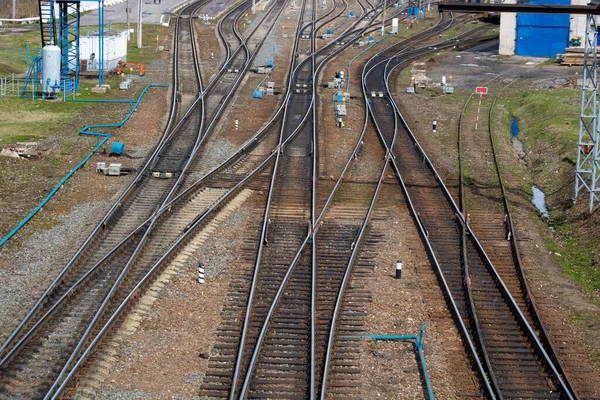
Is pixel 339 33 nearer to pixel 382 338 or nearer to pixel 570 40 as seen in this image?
pixel 570 40

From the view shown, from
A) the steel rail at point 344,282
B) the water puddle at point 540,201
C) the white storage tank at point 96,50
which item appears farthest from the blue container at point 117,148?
the white storage tank at point 96,50

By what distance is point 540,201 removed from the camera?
1015 inches

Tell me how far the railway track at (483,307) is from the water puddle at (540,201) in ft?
8.43

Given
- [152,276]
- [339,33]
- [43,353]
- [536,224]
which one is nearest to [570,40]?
[339,33]

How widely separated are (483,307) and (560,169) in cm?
1188

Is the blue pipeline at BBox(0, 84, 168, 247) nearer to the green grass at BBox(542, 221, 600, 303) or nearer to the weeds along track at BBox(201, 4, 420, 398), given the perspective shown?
the weeds along track at BBox(201, 4, 420, 398)

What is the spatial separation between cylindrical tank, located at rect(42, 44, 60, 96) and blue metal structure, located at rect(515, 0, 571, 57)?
89.6ft

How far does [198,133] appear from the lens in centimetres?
3089

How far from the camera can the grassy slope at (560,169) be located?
20469 millimetres

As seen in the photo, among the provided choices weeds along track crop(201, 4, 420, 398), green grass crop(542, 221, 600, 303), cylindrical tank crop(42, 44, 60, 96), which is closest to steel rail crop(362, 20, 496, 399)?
weeds along track crop(201, 4, 420, 398)

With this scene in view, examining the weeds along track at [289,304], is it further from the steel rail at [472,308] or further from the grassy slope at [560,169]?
the grassy slope at [560,169]

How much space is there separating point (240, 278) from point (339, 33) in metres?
42.5

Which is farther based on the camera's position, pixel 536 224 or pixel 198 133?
pixel 198 133

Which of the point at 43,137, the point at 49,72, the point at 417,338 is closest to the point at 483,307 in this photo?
the point at 417,338
